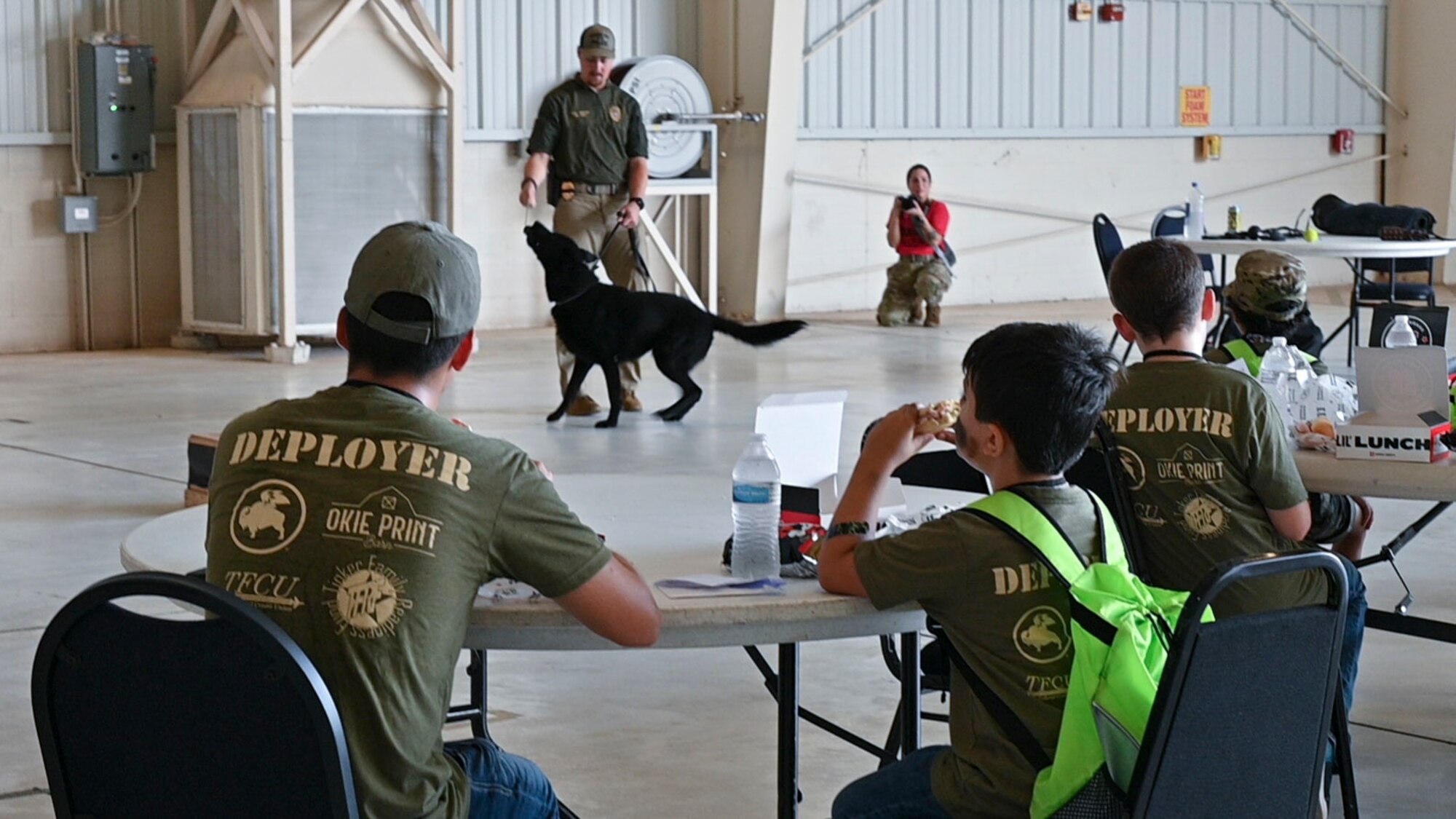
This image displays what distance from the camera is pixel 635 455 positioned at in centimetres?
740

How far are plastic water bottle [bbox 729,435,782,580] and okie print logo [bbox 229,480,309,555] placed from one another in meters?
0.63

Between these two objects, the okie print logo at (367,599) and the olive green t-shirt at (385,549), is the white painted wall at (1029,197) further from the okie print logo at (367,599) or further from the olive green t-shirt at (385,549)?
the okie print logo at (367,599)

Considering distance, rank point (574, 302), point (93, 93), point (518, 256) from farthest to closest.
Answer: point (518, 256) → point (93, 93) → point (574, 302)

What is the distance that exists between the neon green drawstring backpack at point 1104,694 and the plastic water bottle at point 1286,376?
155cm

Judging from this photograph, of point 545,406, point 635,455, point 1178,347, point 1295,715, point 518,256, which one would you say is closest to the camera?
point 1295,715

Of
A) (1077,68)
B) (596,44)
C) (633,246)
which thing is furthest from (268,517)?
(1077,68)

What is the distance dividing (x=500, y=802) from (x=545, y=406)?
22.4 ft

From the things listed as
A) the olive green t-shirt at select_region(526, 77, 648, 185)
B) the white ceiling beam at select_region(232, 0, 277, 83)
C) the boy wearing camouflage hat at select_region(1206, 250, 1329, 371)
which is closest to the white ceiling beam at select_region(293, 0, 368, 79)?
Answer: the white ceiling beam at select_region(232, 0, 277, 83)

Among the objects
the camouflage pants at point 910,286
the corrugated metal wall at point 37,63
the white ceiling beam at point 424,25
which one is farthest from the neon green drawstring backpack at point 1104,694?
the camouflage pants at point 910,286

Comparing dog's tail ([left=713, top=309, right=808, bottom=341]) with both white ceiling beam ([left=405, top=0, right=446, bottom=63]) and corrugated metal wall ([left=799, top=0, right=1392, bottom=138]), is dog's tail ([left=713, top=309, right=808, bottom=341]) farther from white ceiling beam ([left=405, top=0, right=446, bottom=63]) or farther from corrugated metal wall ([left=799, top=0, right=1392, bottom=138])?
corrugated metal wall ([left=799, top=0, right=1392, bottom=138])

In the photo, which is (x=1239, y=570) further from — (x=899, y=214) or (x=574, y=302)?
(x=899, y=214)

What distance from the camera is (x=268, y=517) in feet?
6.48

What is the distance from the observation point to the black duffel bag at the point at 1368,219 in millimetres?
9648

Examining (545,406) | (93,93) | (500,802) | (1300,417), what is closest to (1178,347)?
(1300,417)
